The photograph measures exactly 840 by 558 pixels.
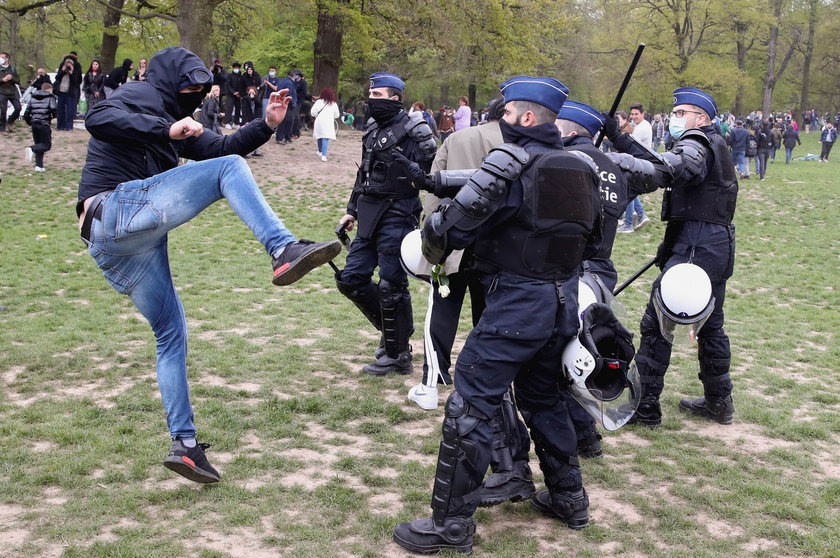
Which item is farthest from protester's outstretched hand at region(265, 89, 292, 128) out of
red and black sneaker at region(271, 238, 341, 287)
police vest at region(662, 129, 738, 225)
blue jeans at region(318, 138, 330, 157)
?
blue jeans at region(318, 138, 330, 157)

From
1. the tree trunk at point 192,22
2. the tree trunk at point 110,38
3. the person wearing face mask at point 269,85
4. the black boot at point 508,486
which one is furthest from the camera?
the tree trunk at point 110,38

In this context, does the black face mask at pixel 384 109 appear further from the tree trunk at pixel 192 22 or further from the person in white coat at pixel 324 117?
the person in white coat at pixel 324 117

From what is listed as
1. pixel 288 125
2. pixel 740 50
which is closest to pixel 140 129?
pixel 288 125

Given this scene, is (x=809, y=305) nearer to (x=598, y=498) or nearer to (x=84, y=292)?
(x=598, y=498)

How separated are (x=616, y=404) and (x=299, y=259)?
5.94ft

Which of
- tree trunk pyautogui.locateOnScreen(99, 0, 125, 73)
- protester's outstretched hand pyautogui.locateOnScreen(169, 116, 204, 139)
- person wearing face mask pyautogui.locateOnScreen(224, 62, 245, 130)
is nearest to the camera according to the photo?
protester's outstretched hand pyautogui.locateOnScreen(169, 116, 204, 139)

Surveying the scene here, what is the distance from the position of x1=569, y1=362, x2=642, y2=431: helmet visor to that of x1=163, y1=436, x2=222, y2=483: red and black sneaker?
6.38 ft

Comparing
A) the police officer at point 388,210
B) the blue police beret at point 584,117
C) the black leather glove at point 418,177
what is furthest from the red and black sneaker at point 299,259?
the police officer at point 388,210

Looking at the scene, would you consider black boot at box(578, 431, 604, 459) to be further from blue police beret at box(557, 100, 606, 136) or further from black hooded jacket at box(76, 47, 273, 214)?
black hooded jacket at box(76, 47, 273, 214)

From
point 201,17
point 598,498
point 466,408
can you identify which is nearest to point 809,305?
point 598,498

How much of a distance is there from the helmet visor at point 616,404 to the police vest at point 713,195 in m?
1.94

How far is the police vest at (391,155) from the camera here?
6.63m

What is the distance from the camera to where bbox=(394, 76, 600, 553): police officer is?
395 cm

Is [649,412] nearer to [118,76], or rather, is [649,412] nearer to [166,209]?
[166,209]
